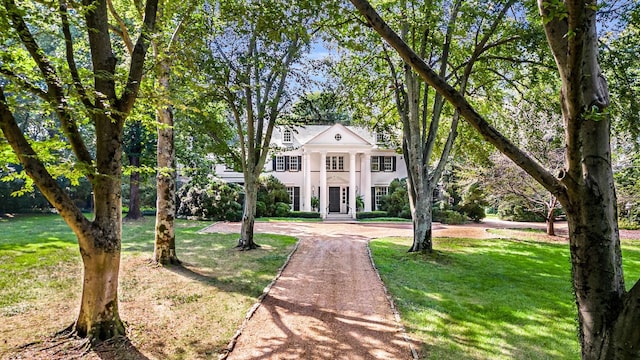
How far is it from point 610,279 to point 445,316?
3.87 meters

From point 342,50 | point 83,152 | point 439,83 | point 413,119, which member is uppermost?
point 342,50

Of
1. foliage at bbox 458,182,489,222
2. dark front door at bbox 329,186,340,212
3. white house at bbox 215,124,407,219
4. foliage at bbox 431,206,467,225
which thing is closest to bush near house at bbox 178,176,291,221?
white house at bbox 215,124,407,219

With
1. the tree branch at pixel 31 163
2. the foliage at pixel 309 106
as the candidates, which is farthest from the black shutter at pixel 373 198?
the tree branch at pixel 31 163

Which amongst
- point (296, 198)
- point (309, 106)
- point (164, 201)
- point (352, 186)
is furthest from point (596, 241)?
point (296, 198)

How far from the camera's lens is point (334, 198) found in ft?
98.0

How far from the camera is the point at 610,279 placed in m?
2.85

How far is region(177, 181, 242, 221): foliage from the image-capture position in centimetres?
2331

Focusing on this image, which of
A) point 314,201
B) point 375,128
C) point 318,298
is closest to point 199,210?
point 314,201

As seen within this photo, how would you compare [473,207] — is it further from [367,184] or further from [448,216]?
[367,184]

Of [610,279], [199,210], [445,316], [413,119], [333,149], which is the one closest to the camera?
[610,279]

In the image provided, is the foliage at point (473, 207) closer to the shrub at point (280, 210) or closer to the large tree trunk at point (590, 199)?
the shrub at point (280, 210)

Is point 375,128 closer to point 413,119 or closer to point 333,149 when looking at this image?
point 413,119

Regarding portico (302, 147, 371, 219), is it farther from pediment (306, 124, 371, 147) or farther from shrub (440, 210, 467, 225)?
shrub (440, 210, 467, 225)

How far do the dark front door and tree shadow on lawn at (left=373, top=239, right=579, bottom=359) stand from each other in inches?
654
